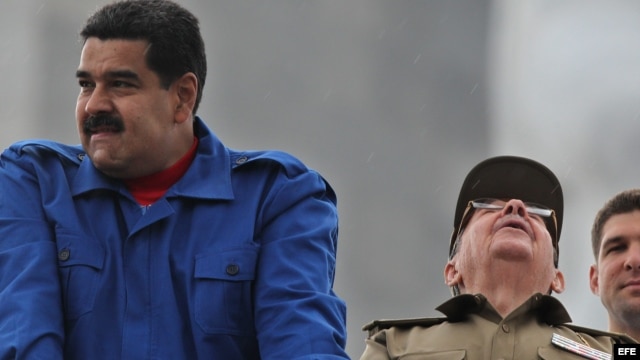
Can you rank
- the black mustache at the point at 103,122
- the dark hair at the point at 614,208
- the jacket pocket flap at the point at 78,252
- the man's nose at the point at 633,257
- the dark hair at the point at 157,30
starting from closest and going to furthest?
the jacket pocket flap at the point at 78,252, the black mustache at the point at 103,122, the dark hair at the point at 157,30, the man's nose at the point at 633,257, the dark hair at the point at 614,208

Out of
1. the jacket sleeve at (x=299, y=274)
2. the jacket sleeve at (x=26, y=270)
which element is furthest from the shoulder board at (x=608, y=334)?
the jacket sleeve at (x=26, y=270)

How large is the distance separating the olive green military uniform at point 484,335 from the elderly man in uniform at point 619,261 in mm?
572

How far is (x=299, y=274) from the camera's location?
5480 mm

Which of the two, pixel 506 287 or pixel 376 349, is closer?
pixel 376 349

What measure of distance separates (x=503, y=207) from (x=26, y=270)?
228cm

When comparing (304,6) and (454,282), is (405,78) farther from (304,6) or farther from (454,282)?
(454,282)

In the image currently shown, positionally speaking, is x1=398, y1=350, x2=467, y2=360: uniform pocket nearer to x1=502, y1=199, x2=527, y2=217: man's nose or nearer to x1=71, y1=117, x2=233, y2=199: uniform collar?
x1=502, y1=199, x2=527, y2=217: man's nose

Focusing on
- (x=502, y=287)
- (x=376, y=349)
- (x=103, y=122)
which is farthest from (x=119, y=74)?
(x=502, y=287)

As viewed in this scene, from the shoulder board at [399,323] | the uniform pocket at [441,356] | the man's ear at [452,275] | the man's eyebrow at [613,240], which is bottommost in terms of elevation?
the uniform pocket at [441,356]

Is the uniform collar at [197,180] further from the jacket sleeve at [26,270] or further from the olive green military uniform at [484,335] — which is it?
the olive green military uniform at [484,335]

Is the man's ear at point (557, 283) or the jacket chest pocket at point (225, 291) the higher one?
the jacket chest pocket at point (225, 291)

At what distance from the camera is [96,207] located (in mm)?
5621

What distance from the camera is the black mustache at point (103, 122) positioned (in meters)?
5.60

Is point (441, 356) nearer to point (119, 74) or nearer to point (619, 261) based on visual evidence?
point (619, 261)
